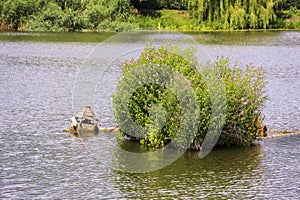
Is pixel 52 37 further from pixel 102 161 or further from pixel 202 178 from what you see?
pixel 202 178

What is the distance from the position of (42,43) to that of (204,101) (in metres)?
31.9

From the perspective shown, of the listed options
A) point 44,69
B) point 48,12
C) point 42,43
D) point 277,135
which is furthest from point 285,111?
point 48,12

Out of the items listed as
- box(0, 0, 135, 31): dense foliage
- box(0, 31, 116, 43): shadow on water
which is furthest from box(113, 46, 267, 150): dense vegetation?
box(0, 0, 135, 31): dense foliage

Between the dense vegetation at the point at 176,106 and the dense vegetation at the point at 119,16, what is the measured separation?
134 feet

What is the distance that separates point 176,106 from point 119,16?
47.2m

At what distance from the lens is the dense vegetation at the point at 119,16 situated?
55.5m

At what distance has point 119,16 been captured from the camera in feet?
197

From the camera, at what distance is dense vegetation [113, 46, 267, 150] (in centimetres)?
1348

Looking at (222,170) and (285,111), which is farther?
(285,111)

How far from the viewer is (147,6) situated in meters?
67.6

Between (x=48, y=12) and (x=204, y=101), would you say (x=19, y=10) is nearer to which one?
(x=48, y=12)

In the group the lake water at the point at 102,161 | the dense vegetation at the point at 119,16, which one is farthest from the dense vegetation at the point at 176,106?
the dense vegetation at the point at 119,16

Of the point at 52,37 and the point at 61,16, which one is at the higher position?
the point at 61,16

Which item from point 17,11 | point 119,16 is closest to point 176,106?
point 119,16
